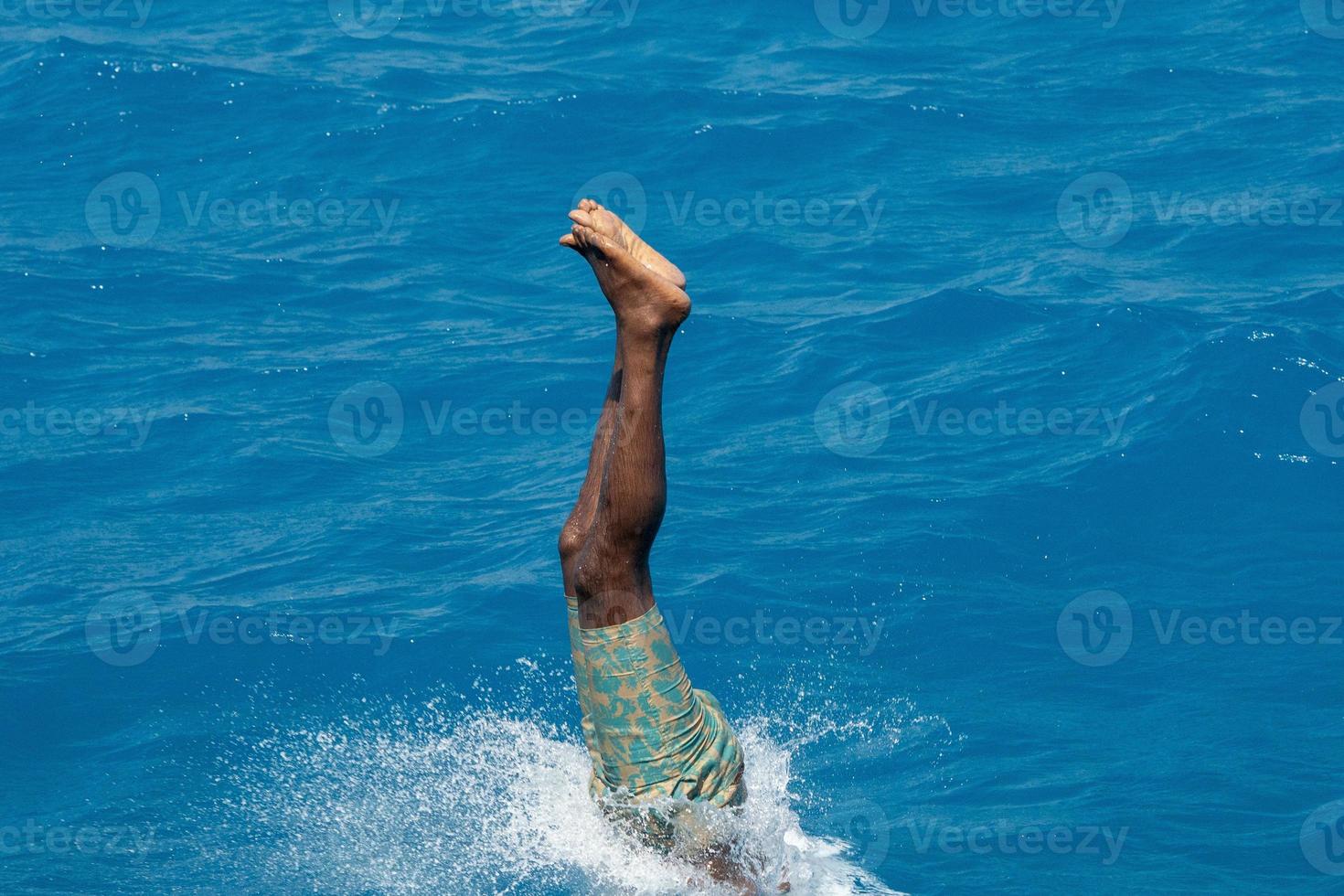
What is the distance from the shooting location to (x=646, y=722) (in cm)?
729

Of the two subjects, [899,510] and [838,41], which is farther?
[838,41]

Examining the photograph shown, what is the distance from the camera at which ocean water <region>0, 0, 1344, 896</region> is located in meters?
9.08

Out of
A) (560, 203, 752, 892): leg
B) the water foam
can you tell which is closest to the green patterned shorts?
(560, 203, 752, 892): leg

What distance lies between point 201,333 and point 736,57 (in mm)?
8395

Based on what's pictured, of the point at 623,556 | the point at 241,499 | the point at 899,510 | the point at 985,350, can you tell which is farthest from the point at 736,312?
the point at 623,556

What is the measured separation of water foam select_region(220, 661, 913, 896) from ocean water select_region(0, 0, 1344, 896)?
0.03 m

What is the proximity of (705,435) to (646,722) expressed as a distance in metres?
6.15

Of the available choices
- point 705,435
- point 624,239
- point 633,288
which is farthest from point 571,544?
point 705,435

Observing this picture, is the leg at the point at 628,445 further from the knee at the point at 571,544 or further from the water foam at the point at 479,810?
the water foam at the point at 479,810

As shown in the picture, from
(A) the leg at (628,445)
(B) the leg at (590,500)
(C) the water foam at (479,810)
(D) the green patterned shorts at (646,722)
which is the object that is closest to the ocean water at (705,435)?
(C) the water foam at (479,810)

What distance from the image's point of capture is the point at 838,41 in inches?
819

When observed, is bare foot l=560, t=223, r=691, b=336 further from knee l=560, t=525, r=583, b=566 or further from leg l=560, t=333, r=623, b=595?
knee l=560, t=525, r=583, b=566

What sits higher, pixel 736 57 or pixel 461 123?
pixel 736 57

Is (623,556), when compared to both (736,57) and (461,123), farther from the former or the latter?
(736,57)
